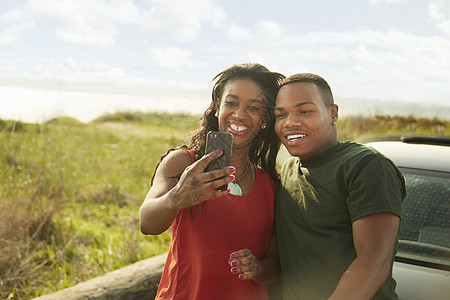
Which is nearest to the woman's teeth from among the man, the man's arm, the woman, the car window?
the woman

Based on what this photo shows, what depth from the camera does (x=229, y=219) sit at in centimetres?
190

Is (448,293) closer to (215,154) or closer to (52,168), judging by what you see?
(215,154)

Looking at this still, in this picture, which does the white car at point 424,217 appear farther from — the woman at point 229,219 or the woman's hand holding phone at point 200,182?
the woman's hand holding phone at point 200,182

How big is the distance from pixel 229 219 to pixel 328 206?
0.46 m

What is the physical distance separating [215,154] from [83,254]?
3428mm

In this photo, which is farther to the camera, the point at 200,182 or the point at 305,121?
the point at 305,121

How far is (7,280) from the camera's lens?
3723mm

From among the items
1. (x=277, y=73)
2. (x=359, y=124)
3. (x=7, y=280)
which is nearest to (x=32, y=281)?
(x=7, y=280)

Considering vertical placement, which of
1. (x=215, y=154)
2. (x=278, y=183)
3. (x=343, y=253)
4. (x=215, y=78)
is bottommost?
(x=343, y=253)

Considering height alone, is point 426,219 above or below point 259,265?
above

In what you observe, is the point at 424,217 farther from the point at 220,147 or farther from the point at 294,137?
the point at 220,147

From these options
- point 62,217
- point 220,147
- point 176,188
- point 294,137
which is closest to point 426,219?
point 294,137

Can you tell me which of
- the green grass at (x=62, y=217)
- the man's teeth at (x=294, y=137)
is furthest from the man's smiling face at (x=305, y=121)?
the green grass at (x=62, y=217)

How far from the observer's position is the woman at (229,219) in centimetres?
184
